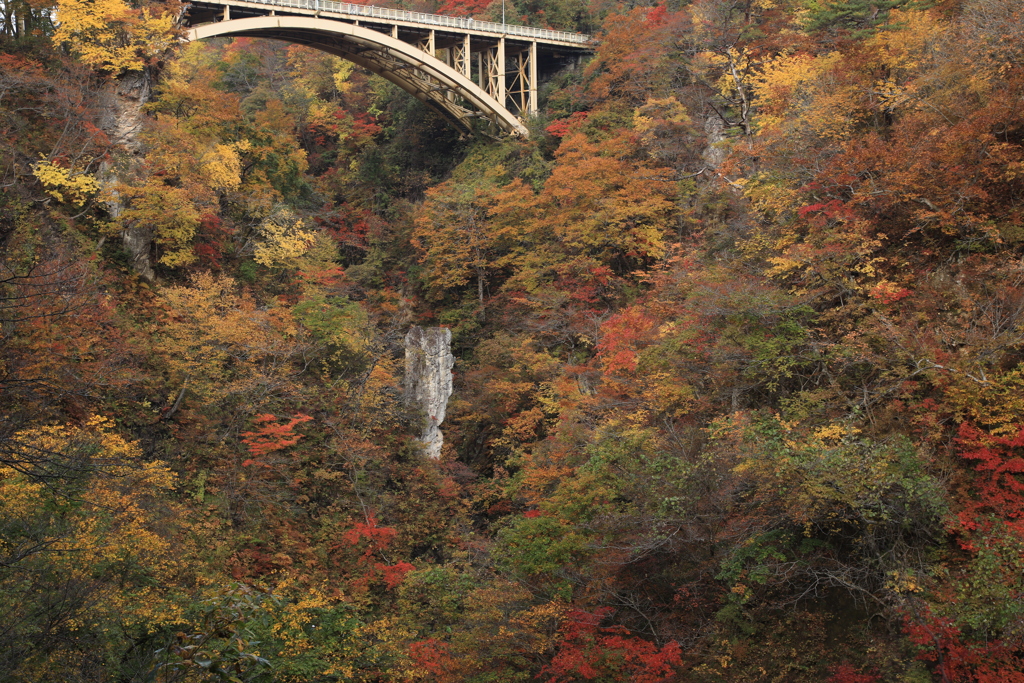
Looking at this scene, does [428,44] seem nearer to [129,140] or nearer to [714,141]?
[714,141]

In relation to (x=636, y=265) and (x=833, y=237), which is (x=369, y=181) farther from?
(x=833, y=237)

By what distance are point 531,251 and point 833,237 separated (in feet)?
39.4

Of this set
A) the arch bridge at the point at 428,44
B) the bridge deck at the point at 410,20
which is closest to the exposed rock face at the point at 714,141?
the arch bridge at the point at 428,44

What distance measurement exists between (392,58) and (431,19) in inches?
88.2

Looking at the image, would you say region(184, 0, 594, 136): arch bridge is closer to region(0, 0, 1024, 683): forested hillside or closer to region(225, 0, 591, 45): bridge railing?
region(225, 0, 591, 45): bridge railing

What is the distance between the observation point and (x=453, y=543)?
17.9 metres

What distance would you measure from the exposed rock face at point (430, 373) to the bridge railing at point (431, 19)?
1272cm

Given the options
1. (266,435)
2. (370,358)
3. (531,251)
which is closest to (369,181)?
(531,251)

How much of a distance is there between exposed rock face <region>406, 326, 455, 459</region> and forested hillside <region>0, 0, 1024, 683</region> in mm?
695

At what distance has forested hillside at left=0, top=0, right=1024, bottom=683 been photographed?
9.73 m

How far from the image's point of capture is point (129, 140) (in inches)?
823

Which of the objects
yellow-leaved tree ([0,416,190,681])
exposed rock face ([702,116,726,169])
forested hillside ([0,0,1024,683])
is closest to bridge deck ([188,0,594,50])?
forested hillside ([0,0,1024,683])

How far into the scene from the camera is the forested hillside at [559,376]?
9.73 meters

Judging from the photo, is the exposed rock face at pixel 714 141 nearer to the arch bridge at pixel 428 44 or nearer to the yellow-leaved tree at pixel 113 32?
the arch bridge at pixel 428 44
